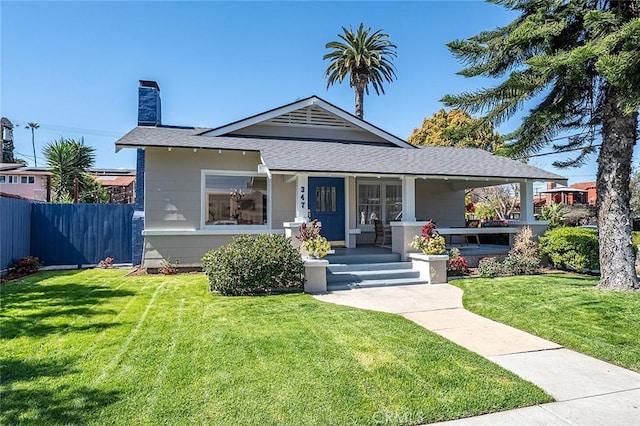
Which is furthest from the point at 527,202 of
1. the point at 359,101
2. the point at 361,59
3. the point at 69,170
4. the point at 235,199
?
the point at 69,170

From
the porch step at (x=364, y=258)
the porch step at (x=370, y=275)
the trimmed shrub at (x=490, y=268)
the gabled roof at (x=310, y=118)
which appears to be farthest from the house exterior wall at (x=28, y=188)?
the trimmed shrub at (x=490, y=268)

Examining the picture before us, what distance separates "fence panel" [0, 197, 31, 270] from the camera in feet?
33.2

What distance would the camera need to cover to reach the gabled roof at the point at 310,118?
12.6 m

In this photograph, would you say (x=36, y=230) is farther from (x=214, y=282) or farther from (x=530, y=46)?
(x=530, y=46)

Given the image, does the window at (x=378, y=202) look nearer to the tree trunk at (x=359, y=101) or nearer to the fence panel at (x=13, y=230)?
the fence panel at (x=13, y=230)

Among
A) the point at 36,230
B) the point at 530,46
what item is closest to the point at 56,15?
the point at 36,230

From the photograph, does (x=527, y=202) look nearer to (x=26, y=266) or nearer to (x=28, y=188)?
(x=26, y=266)

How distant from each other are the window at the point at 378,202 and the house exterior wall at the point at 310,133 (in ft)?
6.17

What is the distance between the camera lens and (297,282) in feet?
28.8

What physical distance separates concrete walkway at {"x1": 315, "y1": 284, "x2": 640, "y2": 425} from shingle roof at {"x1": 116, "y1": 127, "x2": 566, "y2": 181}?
4.25m

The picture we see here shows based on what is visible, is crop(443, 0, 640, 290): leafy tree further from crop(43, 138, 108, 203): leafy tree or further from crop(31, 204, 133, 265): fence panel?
crop(43, 138, 108, 203): leafy tree

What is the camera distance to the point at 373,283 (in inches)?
371

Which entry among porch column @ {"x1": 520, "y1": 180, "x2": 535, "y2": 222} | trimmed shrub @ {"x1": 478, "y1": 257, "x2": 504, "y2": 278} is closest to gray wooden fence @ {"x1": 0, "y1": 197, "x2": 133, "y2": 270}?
trimmed shrub @ {"x1": 478, "y1": 257, "x2": 504, "y2": 278}

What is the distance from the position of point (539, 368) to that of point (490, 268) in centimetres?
659
